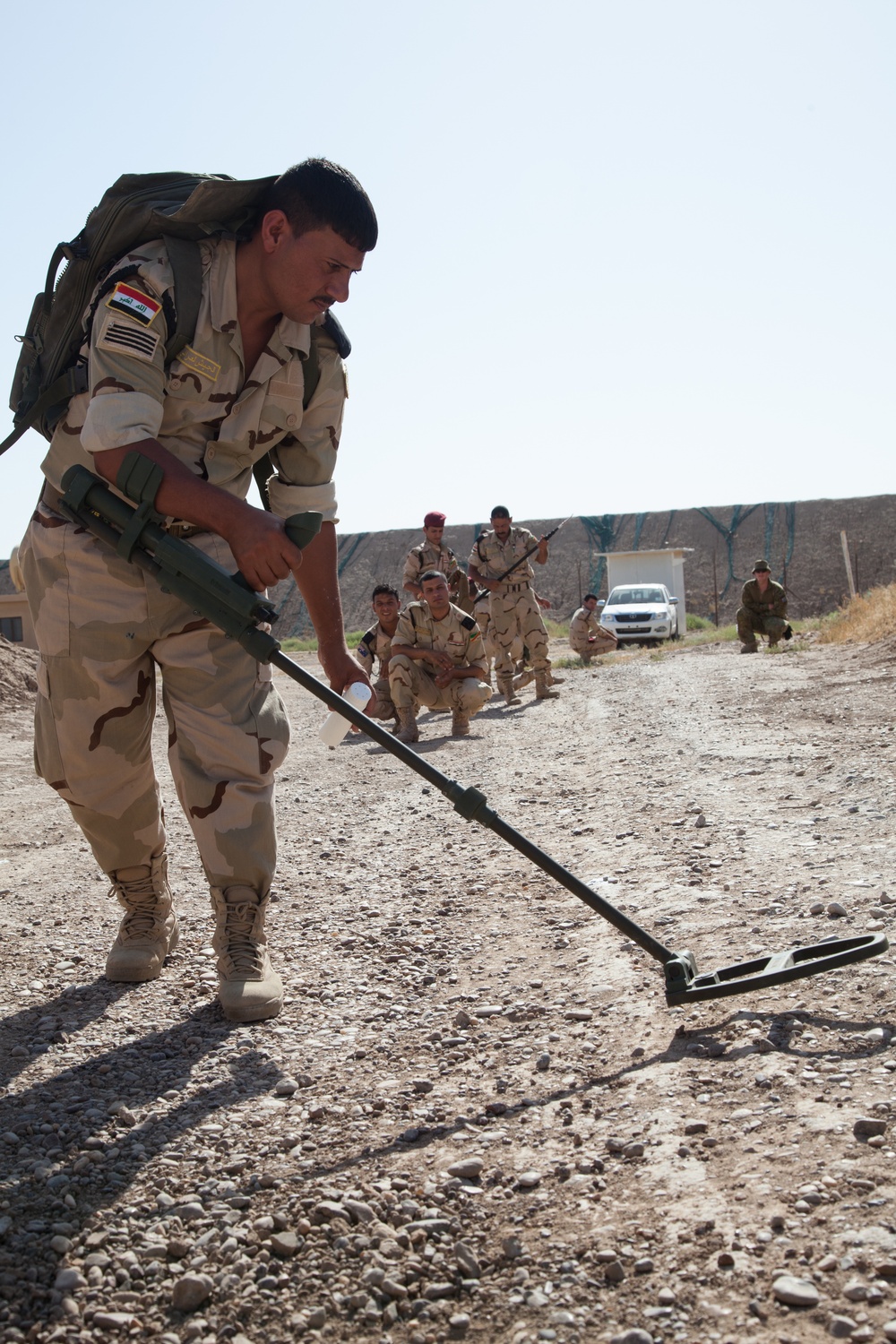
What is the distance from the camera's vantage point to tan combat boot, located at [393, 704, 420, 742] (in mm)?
8961

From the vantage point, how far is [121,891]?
3066 mm

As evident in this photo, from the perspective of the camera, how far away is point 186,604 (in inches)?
104

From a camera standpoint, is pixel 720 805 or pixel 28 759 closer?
pixel 720 805

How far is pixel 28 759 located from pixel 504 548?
5710mm

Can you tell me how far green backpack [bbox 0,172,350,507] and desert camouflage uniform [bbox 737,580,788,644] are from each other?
1503cm

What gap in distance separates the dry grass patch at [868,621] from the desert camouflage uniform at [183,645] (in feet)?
40.9

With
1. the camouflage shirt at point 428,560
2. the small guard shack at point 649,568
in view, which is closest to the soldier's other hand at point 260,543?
the camouflage shirt at point 428,560

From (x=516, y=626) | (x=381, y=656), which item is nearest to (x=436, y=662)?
(x=381, y=656)

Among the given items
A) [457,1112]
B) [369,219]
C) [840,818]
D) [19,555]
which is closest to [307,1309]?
[457,1112]

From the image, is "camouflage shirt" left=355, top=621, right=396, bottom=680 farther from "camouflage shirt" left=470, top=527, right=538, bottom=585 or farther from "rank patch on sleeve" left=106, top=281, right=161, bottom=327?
"rank patch on sleeve" left=106, top=281, right=161, bottom=327

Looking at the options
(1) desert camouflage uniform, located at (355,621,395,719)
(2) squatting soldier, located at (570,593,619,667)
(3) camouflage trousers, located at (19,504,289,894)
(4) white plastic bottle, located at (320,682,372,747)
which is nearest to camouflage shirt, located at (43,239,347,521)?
(3) camouflage trousers, located at (19,504,289,894)

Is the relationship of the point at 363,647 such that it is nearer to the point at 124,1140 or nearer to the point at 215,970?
the point at 215,970

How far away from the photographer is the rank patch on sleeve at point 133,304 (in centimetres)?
252

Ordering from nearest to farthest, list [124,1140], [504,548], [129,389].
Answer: [124,1140] < [129,389] < [504,548]
